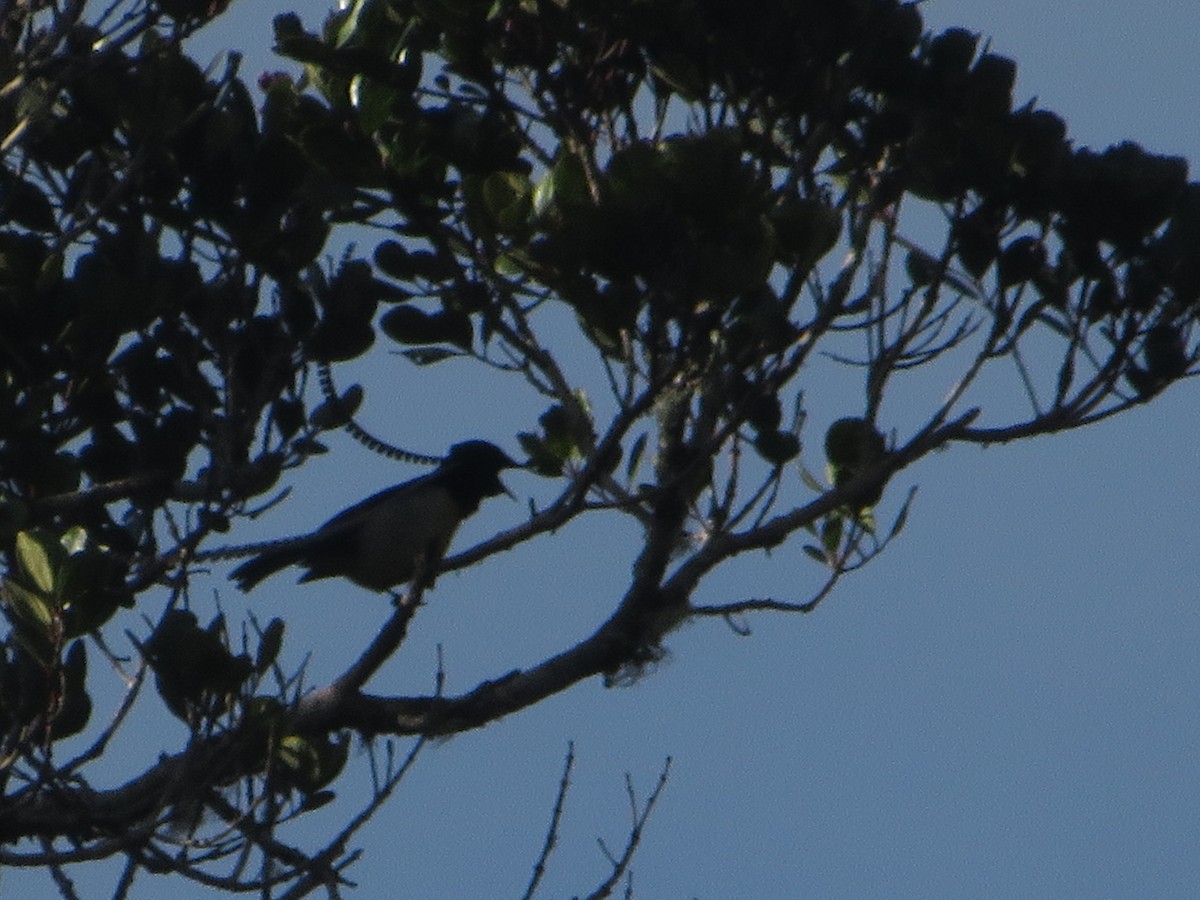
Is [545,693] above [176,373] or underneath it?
underneath

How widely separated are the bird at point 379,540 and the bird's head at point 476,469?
0.13m

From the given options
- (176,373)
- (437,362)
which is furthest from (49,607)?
(437,362)

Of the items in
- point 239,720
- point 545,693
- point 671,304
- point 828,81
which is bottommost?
point 239,720

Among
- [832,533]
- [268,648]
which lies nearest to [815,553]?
[832,533]

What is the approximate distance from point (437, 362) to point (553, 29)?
0.95 metres

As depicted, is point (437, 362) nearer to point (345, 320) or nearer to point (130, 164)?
point (345, 320)

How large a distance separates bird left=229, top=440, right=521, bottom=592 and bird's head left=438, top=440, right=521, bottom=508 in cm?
13

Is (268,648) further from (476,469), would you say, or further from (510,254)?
(476,469)

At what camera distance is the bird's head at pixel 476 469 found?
8.61m

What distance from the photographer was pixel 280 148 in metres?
5.45

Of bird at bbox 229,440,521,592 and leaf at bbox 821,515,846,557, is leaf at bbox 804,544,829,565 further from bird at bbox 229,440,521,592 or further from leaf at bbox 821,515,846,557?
bird at bbox 229,440,521,592

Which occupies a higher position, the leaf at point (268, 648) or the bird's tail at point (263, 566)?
the bird's tail at point (263, 566)

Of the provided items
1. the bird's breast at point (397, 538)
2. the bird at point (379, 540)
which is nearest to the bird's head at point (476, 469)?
the bird at point (379, 540)

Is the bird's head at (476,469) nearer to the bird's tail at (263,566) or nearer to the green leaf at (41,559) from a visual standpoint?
the bird's tail at (263,566)
